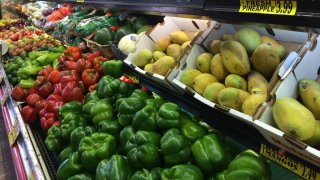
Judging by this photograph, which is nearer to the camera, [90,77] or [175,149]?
[175,149]

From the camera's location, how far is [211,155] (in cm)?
123

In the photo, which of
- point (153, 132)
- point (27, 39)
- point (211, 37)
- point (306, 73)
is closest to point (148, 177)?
point (153, 132)

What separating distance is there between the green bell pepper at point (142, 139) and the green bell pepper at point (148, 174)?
116 millimetres

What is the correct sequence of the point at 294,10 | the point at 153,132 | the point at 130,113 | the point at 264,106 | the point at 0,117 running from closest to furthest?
the point at 294,10 → the point at 264,106 → the point at 153,132 → the point at 130,113 → the point at 0,117

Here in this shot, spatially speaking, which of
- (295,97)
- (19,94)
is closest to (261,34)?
(295,97)

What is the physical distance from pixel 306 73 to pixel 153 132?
0.62 metres

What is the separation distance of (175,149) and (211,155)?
0.43ft

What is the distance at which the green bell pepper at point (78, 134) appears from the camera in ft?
5.59

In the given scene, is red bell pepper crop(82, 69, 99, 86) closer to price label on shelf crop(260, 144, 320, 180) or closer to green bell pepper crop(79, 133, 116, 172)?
green bell pepper crop(79, 133, 116, 172)

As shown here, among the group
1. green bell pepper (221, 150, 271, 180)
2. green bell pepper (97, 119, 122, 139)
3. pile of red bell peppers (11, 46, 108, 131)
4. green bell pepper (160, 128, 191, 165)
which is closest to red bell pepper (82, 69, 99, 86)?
pile of red bell peppers (11, 46, 108, 131)

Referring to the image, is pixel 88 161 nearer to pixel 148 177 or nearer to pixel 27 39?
pixel 148 177

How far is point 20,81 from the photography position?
2.97 metres

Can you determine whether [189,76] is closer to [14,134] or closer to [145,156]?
[145,156]

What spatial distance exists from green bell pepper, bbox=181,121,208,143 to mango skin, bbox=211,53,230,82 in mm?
225
